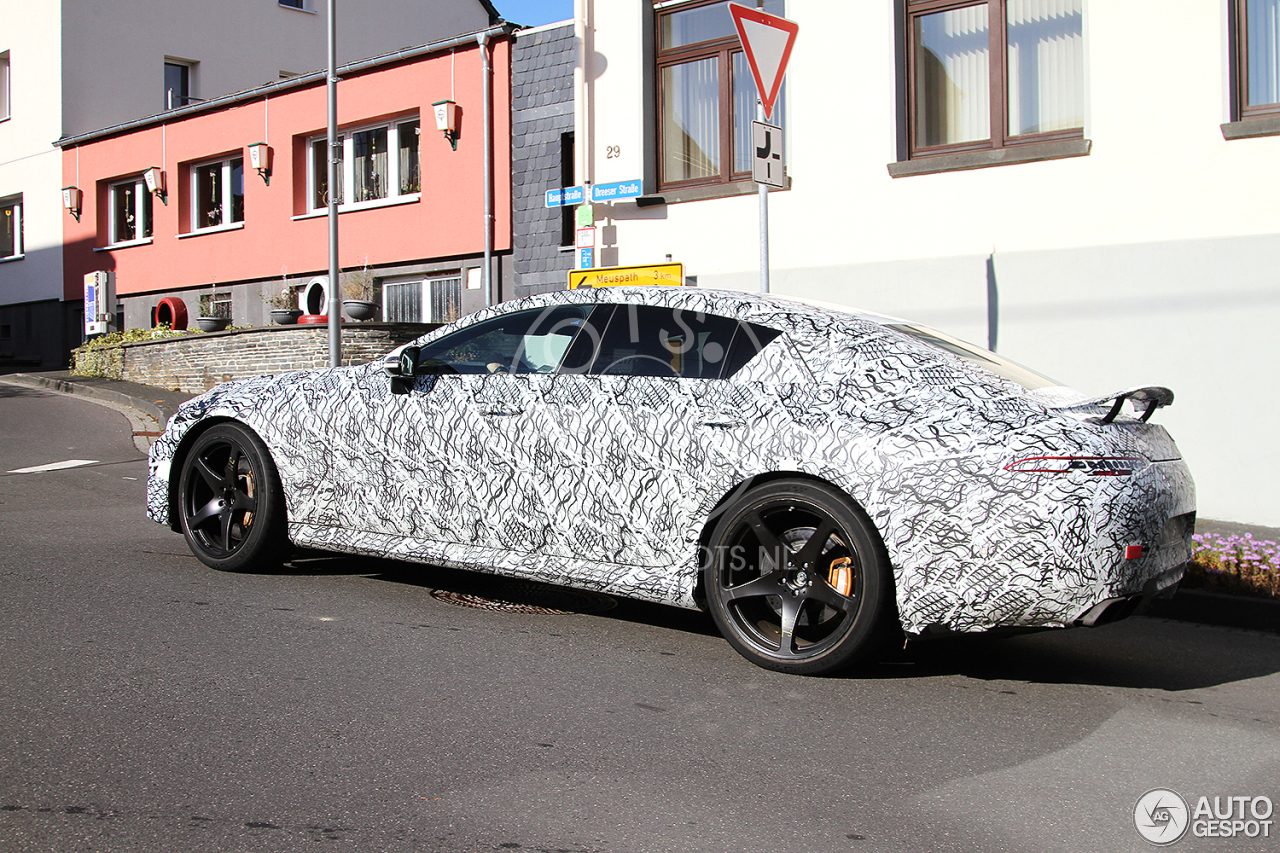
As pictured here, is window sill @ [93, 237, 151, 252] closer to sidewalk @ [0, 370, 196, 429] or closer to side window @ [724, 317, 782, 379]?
sidewalk @ [0, 370, 196, 429]

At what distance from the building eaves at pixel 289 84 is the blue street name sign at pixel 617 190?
4.74 metres

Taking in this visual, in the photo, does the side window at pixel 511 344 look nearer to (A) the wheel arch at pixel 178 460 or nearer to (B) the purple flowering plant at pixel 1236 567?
(A) the wheel arch at pixel 178 460

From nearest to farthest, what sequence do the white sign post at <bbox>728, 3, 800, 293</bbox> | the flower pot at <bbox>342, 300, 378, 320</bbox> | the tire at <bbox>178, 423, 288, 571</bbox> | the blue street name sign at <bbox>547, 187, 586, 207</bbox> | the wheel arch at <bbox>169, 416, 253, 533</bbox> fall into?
the tire at <bbox>178, 423, 288, 571</bbox>
the wheel arch at <bbox>169, 416, 253, 533</bbox>
the white sign post at <bbox>728, 3, 800, 293</bbox>
the blue street name sign at <bbox>547, 187, 586, 207</bbox>
the flower pot at <bbox>342, 300, 378, 320</bbox>

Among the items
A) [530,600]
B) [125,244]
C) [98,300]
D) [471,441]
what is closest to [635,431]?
[471,441]

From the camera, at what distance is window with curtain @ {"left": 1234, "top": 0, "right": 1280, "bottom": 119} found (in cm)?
930

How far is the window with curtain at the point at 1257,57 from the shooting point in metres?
9.30

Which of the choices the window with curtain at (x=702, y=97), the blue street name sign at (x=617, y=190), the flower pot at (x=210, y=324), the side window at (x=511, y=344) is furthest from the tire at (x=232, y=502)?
the flower pot at (x=210, y=324)

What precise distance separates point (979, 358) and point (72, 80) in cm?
2712

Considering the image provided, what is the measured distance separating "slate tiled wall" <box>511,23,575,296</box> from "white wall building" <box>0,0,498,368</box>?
14491 mm

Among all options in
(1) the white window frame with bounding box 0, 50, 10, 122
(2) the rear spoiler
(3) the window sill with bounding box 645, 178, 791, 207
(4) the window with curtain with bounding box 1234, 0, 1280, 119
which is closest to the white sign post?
(2) the rear spoiler

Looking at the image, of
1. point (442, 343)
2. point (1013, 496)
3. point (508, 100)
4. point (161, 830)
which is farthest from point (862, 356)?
point (508, 100)

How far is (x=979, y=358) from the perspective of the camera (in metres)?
4.71

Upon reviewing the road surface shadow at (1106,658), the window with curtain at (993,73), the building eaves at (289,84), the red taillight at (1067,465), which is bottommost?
the road surface shadow at (1106,658)

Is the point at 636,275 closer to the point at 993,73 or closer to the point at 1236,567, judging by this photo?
the point at 993,73
